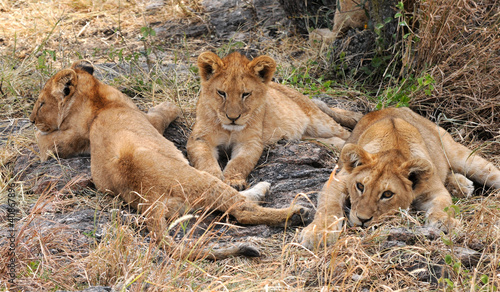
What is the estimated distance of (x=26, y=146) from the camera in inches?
232

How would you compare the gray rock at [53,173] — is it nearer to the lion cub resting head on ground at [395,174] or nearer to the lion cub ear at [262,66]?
the lion cub ear at [262,66]

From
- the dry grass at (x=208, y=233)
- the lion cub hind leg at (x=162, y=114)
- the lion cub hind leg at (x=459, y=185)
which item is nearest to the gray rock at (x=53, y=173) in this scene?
the dry grass at (x=208, y=233)

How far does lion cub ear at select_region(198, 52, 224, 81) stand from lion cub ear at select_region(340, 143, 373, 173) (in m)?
1.79

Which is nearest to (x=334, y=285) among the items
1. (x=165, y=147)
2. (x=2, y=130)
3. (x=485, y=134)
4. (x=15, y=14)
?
(x=165, y=147)

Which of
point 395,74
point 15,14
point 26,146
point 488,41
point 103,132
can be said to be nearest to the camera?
point 103,132

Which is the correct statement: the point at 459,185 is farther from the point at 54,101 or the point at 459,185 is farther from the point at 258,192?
the point at 54,101

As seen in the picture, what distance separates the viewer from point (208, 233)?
144 inches

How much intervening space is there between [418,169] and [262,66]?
2.04 m

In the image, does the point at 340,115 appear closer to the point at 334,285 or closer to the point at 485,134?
the point at 485,134

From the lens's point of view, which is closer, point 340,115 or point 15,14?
point 340,115

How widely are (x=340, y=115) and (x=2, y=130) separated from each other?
363 cm

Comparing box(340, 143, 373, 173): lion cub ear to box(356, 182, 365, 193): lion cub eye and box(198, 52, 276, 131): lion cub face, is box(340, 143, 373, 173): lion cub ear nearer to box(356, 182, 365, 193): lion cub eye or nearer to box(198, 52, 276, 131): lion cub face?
box(356, 182, 365, 193): lion cub eye

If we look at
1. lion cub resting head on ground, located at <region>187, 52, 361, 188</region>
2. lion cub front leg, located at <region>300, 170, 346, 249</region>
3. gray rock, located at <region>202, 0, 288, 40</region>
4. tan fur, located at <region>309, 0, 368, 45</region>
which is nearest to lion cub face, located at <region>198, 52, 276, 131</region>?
lion cub resting head on ground, located at <region>187, 52, 361, 188</region>

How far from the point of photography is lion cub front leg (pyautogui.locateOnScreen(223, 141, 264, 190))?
5.08 metres
